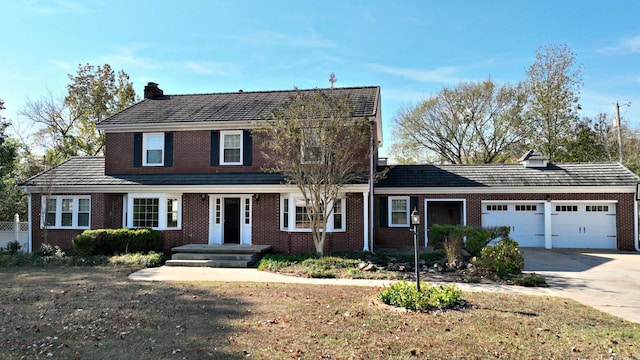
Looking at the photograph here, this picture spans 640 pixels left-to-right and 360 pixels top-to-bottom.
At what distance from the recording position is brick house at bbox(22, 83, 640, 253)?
15.9m

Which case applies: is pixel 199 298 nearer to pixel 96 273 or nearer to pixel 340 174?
pixel 96 273

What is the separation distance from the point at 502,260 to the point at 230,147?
36.6ft

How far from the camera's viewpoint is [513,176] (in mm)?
18828

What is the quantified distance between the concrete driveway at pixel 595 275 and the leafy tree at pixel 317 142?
6671 millimetres

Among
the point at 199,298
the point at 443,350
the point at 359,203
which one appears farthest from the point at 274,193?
the point at 443,350

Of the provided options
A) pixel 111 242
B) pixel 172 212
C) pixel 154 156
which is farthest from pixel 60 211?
pixel 172 212

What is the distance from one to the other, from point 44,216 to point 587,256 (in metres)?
21.7

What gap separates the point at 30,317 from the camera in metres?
7.19

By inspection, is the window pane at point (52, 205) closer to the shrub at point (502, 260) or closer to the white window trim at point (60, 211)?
the white window trim at point (60, 211)

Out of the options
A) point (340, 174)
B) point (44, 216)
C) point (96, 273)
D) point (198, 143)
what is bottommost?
point (96, 273)

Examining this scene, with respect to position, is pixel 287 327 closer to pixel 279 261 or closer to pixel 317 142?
pixel 279 261

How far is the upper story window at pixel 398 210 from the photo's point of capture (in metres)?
18.5

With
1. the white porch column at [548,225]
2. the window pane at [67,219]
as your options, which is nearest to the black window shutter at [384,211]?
the white porch column at [548,225]

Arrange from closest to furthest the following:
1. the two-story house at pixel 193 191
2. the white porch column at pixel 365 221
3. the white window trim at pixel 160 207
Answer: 1. the white porch column at pixel 365 221
2. the two-story house at pixel 193 191
3. the white window trim at pixel 160 207
